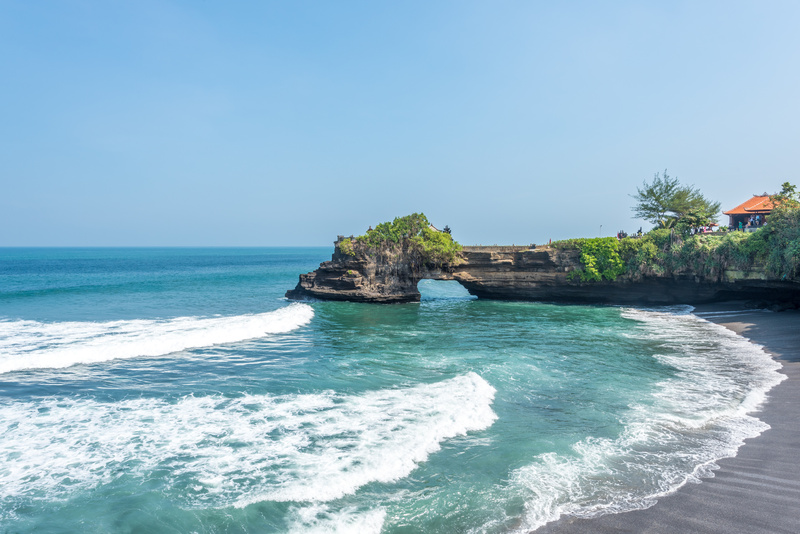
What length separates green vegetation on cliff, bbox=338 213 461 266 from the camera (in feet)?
109

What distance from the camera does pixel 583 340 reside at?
1953cm

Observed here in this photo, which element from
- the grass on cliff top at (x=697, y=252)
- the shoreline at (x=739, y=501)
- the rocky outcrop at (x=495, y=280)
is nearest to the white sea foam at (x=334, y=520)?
the shoreline at (x=739, y=501)

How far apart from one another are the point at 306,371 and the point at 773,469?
12093 millimetres

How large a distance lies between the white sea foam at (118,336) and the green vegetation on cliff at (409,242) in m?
7.97

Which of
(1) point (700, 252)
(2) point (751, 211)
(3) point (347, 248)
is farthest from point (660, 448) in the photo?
(2) point (751, 211)

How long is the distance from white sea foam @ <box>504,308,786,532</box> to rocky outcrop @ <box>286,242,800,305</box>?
16.9 metres

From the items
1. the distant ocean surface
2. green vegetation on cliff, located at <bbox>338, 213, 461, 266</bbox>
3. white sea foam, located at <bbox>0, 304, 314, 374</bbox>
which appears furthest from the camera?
green vegetation on cliff, located at <bbox>338, 213, 461, 266</bbox>

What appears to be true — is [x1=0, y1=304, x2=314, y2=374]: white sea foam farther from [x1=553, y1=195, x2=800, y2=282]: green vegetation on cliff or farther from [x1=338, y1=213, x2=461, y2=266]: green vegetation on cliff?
[x1=553, y1=195, x2=800, y2=282]: green vegetation on cliff

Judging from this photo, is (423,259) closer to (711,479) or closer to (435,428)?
(435,428)

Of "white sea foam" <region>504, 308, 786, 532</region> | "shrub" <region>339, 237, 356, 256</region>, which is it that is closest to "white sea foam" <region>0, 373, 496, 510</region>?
"white sea foam" <region>504, 308, 786, 532</region>

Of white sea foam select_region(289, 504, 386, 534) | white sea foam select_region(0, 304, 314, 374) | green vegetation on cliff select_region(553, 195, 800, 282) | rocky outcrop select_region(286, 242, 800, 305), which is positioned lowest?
white sea foam select_region(289, 504, 386, 534)

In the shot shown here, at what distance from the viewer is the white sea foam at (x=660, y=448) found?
7.03 metres

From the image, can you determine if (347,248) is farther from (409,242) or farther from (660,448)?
(660,448)

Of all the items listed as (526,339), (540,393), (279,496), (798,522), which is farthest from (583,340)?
(279,496)
